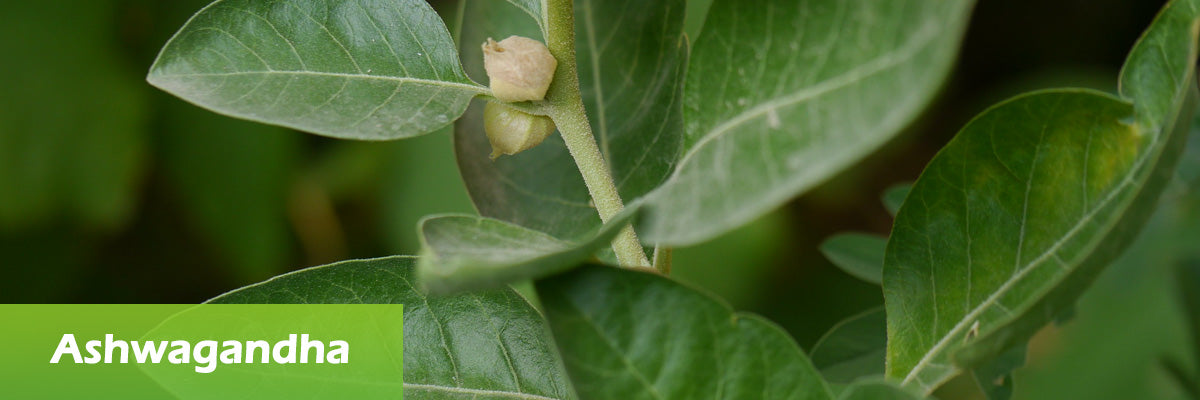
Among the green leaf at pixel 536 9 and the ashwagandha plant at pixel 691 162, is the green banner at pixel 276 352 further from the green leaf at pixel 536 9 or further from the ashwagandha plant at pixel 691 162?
the green leaf at pixel 536 9

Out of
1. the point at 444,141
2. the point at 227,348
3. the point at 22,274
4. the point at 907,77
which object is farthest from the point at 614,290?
the point at 22,274

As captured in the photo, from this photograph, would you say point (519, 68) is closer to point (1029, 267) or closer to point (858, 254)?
point (1029, 267)

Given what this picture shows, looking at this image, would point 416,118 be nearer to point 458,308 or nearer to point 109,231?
point 458,308

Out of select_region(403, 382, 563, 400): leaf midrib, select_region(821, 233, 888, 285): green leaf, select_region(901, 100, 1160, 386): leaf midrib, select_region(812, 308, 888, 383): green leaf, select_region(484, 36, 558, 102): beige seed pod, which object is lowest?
select_region(812, 308, 888, 383): green leaf

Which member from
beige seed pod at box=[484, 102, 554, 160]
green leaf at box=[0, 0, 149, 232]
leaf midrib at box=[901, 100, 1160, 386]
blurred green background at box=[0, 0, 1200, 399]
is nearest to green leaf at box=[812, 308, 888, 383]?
leaf midrib at box=[901, 100, 1160, 386]

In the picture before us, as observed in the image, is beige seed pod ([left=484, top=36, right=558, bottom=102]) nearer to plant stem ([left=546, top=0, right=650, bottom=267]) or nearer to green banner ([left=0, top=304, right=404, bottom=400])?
plant stem ([left=546, top=0, right=650, bottom=267])

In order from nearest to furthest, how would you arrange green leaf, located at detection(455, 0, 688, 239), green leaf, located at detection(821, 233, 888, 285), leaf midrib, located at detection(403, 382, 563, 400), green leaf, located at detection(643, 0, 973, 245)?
1. green leaf, located at detection(643, 0, 973, 245)
2. leaf midrib, located at detection(403, 382, 563, 400)
3. green leaf, located at detection(455, 0, 688, 239)
4. green leaf, located at detection(821, 233, 888, 285)

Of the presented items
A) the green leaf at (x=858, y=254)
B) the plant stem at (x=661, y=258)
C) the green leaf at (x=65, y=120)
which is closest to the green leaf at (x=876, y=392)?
the plant stem at (x=661, y=258)

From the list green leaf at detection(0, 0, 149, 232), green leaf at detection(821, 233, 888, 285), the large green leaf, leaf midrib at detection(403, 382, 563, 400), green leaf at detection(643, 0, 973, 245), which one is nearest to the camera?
green leaf at detection(643, 0, 973, 245)
